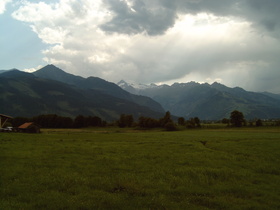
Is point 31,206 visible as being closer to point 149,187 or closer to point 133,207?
point 133,207

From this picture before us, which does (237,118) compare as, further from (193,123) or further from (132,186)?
(132,186)

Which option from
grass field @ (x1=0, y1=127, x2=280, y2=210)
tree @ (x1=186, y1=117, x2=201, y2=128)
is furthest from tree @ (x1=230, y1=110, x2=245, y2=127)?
grass field @ (x1=0, y1=127, x2=280, y2=210)

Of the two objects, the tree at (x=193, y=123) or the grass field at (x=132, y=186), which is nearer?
the grass field at (x=132, y=186)

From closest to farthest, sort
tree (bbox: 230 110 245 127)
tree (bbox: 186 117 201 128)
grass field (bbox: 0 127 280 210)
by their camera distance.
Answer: grass field (bbox: 0 127 280 210) < tree (bbox: 230 110 245 127) < tree (bbox: 186 117 201 128)

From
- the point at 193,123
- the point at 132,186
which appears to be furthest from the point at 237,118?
the point at 132,186

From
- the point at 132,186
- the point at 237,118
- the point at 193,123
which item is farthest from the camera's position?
the point at 193,123

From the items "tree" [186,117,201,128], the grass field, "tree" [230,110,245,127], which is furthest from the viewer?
"tree" [186,117,201,128]

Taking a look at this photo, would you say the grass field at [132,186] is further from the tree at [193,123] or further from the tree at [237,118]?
the tree at [193,123]

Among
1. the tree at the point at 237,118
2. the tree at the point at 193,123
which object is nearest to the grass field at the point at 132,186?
the tree at the point at 237,118

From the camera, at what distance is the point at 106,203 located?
44.7 feet

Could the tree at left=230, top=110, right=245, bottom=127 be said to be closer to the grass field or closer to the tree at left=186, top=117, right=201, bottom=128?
the tree at left=186, top=117, right=201, bottom=128

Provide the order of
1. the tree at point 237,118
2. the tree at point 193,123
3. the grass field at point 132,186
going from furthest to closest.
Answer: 1. the tree at point 193,123
2. the tree at point 237,118
3. the grass field at point 132,186

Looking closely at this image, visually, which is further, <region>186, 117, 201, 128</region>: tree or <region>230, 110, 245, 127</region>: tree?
<region>186, 117, 201, 128</region>: tree

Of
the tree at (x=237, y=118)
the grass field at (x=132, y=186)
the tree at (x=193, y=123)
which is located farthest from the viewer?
the tree at (x=193, y=123)
